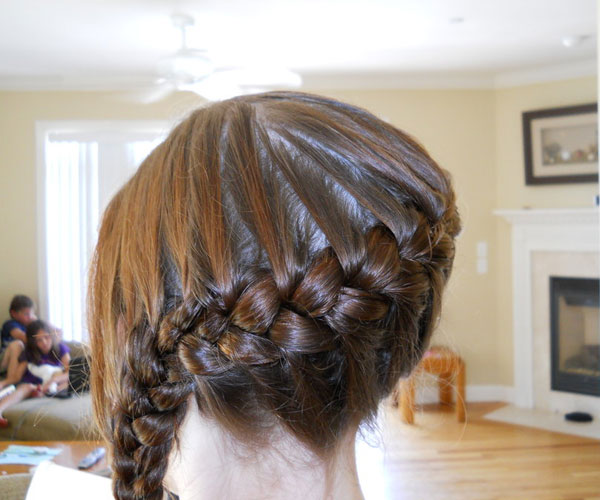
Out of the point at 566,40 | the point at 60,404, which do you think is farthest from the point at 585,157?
the point at 60,404

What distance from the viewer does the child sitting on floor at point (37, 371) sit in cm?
385

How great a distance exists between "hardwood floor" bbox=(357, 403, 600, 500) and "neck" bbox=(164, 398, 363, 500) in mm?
2250

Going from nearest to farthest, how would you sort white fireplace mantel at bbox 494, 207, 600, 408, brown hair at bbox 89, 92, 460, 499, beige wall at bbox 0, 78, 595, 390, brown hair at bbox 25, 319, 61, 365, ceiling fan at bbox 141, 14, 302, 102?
brown hair at bbox 89, 92, 460, 499 → ceiling fan at bbox 141, 14, 302, 102 → brown hair at bbox 25, 319, 61, 365 → white fireplace mantel at bbox 494, 207, 600, 408 → beige wall at bbox 0, 78, 595, 390

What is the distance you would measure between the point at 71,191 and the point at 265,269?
4.81 meters

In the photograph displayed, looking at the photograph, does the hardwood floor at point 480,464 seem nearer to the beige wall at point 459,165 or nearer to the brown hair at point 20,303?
the beige wall at point 459,165

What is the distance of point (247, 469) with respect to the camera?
623mm

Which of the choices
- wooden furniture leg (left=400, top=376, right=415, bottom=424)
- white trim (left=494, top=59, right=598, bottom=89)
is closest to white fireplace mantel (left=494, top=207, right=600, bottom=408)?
white trim (left=494, top=59, right=598, bottom=89)

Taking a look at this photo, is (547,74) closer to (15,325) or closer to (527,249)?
(527,249)

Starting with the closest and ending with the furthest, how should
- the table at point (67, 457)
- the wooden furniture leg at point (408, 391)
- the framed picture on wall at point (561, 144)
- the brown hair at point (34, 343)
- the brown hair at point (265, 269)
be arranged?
the brown hair at point (265, 269) → the wooden furniture leg at point (408, 391) → the table at point (67, 457) → the brown hair at point (34, 343) → the framed picture on wall at point (561, 144)

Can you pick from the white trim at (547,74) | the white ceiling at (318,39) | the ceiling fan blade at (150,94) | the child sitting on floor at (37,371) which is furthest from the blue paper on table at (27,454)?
the white trim at (547,74)

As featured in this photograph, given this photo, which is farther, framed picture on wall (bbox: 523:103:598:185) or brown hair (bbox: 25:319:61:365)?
framed picture on wall (bbox: 523:103:598:185)

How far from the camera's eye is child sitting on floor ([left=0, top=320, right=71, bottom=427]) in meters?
3.85

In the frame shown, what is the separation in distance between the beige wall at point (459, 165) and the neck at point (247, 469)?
14.3ft

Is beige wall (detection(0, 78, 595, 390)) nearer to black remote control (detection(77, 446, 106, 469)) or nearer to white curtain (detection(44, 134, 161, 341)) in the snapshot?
white curtain (detection(44, 134, 161, 341))
